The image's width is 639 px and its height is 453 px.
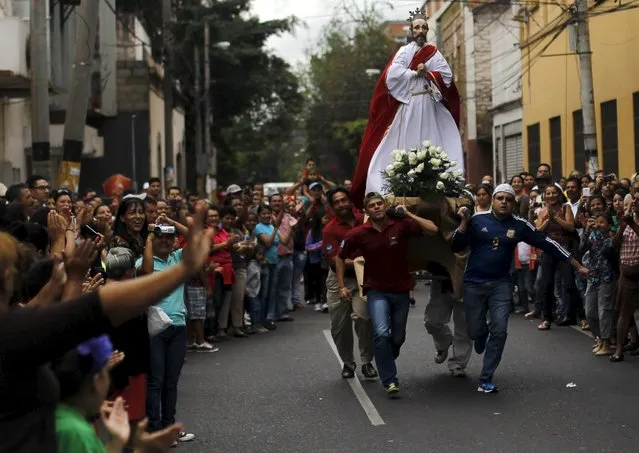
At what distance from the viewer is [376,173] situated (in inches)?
499

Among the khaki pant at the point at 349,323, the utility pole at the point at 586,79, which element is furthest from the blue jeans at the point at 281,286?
the utility pole at the point at 586,79

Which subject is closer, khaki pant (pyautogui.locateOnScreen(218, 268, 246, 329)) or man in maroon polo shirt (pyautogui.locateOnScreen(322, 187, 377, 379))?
man in maroon polo shirt (pyautogui.locateOnScreen(322, 187, 377, 379))

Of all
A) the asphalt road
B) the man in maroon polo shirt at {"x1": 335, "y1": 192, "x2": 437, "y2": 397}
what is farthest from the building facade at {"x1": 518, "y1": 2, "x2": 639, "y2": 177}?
the man in maroon polo shirt at {"x1": 335, "y1": 192, "x2": 437, "y2": 397}

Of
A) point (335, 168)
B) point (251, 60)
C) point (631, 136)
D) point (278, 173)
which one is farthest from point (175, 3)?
point (278, 173)

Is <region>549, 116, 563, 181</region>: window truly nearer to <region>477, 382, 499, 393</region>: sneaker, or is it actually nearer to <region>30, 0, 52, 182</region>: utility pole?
<region>30, 0, 52, 182</region>: utility pole

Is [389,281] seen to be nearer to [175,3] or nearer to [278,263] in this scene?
[278,263]

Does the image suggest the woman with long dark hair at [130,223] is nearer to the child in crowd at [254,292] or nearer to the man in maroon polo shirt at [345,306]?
the man in maroon polo shirt at [345,306]

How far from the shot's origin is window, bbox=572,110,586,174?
30000mm

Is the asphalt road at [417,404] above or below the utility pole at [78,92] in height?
below

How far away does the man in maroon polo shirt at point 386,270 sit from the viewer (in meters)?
11.3

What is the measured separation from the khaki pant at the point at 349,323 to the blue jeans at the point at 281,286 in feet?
18.8

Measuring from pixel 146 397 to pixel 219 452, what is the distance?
2.36ft

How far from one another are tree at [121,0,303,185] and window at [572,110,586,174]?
19.3 meters

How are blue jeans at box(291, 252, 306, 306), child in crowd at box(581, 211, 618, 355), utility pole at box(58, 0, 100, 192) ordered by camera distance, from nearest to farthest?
child in crowd at box(581, 211, 618, 355) < utility pole at box(58, 0, 100, 192) < blue jeans at box(291, 252, 306, 306)
